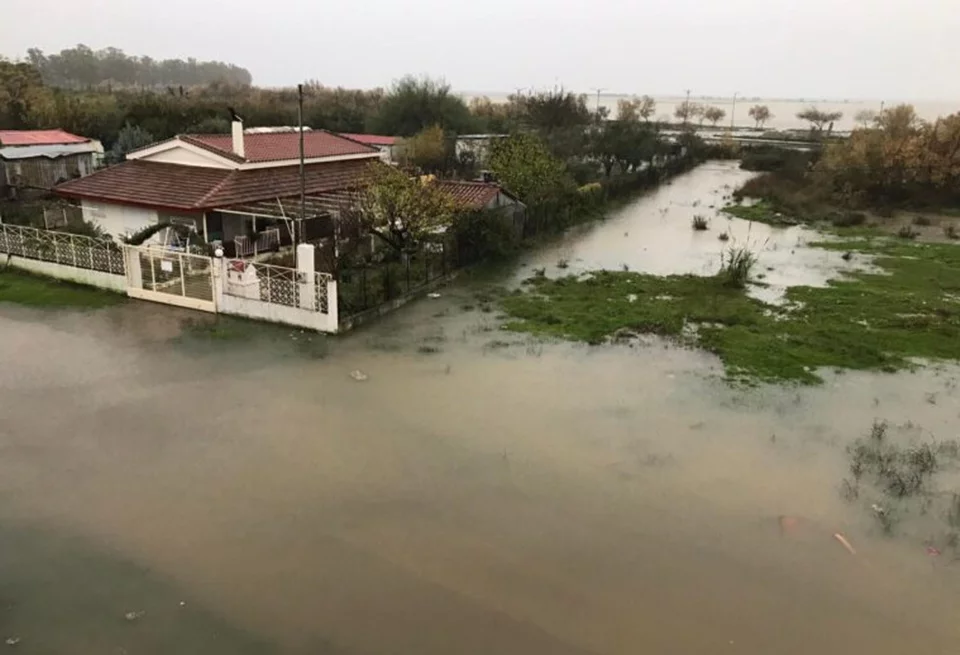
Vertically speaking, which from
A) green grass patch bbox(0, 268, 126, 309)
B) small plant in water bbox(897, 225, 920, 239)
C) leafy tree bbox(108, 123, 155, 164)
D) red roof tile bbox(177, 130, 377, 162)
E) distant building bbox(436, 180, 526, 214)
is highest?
red roof tile bbox(177, 130, 377, 162)

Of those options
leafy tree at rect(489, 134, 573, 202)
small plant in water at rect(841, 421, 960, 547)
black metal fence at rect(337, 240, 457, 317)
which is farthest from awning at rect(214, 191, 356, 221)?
small plant in water at rect(841, 421, 960, 547)

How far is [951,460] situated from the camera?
9633 millimetres

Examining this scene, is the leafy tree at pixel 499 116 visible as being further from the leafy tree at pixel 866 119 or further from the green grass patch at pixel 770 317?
the green grass patch at pixel 770 317

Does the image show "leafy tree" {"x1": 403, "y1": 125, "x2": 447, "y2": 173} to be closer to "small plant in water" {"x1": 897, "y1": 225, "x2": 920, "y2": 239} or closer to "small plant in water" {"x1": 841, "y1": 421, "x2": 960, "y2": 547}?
"small plant in water" {"x1": 897, "y1": 225, "x2": 920, "y2": 239}

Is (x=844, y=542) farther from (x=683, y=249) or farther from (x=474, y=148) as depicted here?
(x=474, y=148)

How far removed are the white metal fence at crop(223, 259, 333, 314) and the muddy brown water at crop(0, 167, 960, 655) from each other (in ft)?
4.30

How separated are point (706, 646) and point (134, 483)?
6.67m

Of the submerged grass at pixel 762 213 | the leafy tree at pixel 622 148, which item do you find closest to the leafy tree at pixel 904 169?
the submerged grass at pixel 762 213

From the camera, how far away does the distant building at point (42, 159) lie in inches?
1031

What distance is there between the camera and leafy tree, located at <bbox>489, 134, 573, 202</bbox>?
Answer: 80.9 feet

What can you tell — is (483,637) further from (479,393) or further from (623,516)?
(479,393)

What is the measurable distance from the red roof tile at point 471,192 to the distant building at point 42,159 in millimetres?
15711

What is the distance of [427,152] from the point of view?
31750 mm

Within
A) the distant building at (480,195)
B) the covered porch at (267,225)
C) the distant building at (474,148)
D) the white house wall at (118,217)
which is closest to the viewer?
the covered porch at (267,225)
